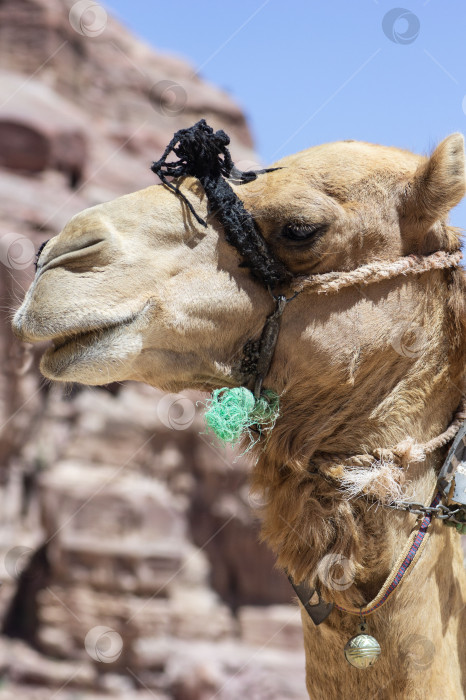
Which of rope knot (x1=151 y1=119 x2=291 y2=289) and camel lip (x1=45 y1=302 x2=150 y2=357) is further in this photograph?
rope knot (x1=151 y1=119 x2=291 y2=289)

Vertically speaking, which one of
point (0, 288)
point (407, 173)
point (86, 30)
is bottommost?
point (0, 288)

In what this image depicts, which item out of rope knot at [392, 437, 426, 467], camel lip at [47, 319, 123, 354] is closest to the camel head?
camel lip at [47, 319, 123, 354]

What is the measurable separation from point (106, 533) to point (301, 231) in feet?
31.7

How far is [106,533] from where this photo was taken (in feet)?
36.1

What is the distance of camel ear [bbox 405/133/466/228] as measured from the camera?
213cm

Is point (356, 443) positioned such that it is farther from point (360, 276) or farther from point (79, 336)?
point (79, 336)

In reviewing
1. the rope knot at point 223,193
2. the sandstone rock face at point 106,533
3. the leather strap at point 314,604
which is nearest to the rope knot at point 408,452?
the leather strap at point 314,604

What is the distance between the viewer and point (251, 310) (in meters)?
2.18

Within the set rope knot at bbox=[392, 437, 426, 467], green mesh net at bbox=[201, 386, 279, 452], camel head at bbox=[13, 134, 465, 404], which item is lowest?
green mesh net at bbox=[201, 386, 279, 452]

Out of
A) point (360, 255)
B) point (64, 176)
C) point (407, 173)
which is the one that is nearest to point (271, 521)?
point (360, 255)

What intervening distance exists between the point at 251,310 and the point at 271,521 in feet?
2.24

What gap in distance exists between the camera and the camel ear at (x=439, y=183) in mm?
2127

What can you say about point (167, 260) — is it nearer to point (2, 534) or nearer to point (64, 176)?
point (2, 534)

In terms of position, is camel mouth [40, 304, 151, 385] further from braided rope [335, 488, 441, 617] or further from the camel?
braided rope [335, 488, 441, 617]
